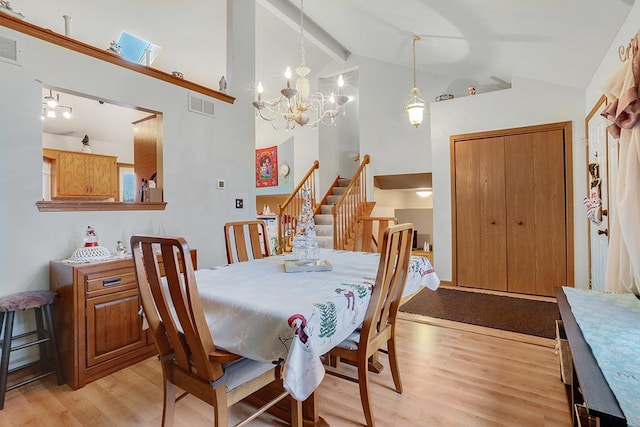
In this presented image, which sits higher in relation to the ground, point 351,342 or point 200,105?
point 200,105

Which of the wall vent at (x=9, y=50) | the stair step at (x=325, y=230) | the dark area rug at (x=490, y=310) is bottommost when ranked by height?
the dark area rug at (x=490, y=310)

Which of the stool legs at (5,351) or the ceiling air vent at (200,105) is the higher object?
the ceiling air vent at (200,105)

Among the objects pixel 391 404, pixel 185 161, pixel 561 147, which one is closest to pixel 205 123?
pixel 185 161

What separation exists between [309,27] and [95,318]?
16.0ft

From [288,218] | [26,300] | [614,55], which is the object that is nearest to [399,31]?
[614,55]

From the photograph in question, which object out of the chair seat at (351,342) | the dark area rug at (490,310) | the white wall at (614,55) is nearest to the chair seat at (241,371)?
the chair seat at (351,342)

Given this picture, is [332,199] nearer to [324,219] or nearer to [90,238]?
[324,219]

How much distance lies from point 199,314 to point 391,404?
4.26ft

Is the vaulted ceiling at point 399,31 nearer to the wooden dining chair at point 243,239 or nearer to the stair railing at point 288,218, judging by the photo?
the wooden dining chair at point 243,239

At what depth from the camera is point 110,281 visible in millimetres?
2109

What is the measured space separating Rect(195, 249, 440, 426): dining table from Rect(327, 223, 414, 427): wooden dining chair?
0.07m

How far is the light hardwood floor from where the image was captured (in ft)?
5.48

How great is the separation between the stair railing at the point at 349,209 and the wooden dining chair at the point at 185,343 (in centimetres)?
336

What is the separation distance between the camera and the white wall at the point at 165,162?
203cm
